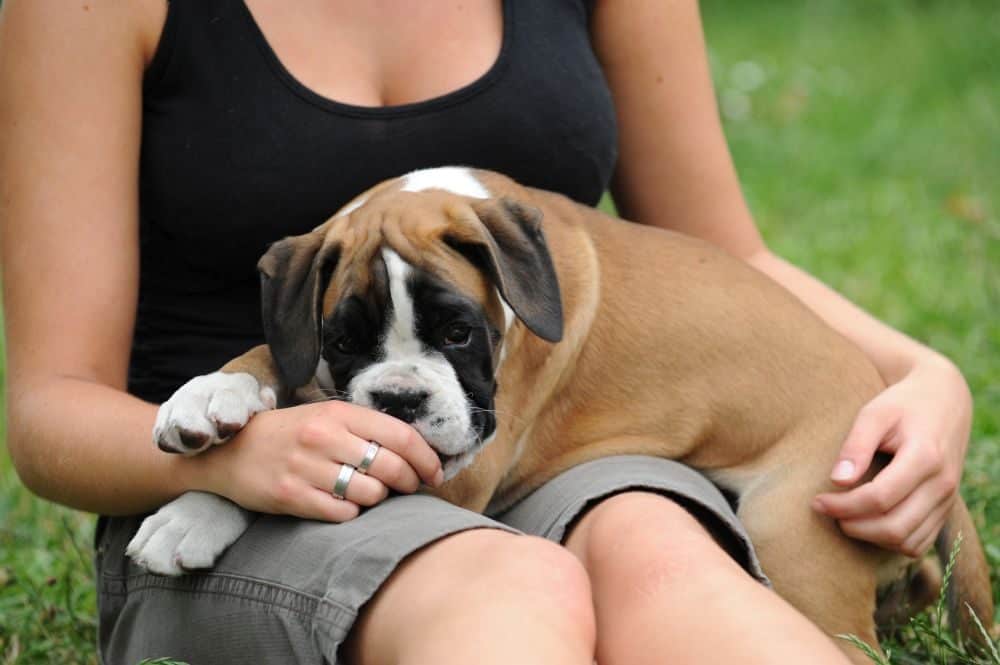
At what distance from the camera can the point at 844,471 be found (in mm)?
3049

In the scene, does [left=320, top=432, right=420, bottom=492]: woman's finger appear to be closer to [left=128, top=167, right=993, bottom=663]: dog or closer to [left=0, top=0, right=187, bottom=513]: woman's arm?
[left=128, top=167, right=993, bottom=663]: dog

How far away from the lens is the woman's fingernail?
3.04m

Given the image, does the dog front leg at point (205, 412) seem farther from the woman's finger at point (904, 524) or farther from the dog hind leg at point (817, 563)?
the woman's finger at point (904, 524)

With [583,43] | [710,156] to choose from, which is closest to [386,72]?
[583,43]

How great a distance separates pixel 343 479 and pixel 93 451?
579 mm

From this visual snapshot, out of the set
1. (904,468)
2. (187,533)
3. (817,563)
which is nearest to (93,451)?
(187,533)

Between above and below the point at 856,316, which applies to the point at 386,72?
above

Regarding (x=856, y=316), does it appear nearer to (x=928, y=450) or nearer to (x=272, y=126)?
(x=928, y=450)

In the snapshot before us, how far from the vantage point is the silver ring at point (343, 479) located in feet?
8.54

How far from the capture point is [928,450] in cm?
301

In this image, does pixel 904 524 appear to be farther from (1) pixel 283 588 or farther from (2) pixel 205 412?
(2) pixel 205 412

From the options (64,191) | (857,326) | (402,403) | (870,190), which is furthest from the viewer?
(870,190)

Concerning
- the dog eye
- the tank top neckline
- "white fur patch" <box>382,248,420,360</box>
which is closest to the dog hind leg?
the dog eye

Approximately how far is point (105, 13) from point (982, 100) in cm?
704
